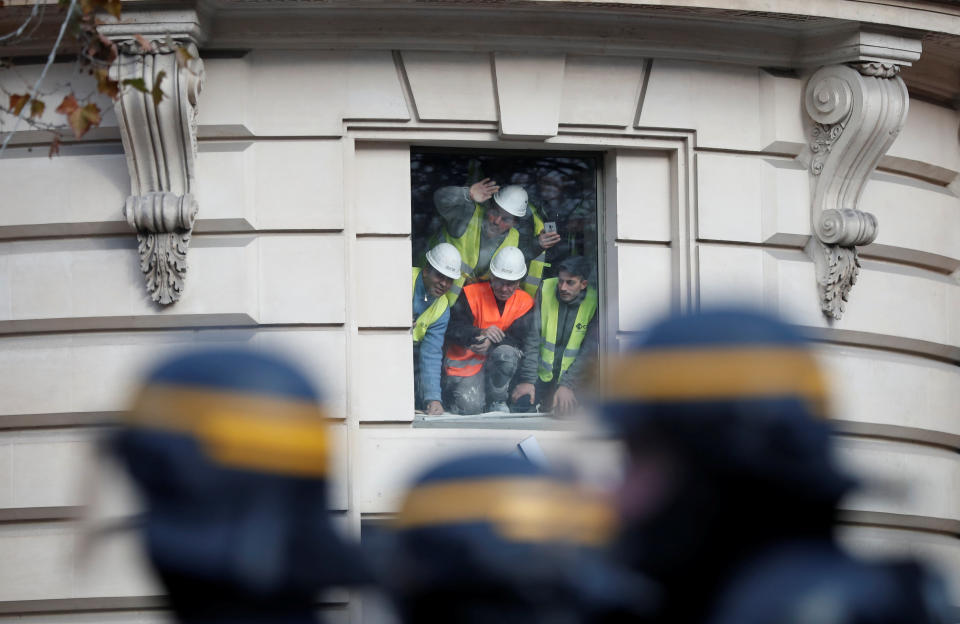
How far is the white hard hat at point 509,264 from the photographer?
9.83 m

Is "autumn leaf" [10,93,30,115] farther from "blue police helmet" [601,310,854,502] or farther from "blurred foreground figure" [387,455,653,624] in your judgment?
"blue police helmet" [601,310,854,502]

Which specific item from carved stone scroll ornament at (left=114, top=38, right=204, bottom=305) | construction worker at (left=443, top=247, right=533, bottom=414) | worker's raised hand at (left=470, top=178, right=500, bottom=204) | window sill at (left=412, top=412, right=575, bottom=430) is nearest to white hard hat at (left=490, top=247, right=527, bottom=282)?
construction worker at (left=443, top=247, right=533, bottom=414)

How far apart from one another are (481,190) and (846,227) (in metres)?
2.28

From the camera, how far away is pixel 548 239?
9852 millimetres

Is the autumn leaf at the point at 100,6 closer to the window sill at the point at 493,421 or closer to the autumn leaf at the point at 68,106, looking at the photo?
the autumn leaf at the point at 68,106

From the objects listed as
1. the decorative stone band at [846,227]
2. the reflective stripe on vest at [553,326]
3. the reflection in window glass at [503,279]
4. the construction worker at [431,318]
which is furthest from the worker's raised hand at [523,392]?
the decorative stone band at [846,227]

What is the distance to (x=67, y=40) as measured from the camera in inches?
359

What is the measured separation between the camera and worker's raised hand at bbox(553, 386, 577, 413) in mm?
9766

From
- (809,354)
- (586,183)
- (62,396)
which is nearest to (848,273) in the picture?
(586,183)

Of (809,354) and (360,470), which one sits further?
(360,470)

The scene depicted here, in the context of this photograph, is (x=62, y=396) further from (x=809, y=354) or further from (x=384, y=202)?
(x=809, y=354)

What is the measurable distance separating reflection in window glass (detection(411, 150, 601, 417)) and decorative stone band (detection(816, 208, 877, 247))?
1433mm

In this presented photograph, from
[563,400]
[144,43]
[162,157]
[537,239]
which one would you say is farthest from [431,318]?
[144,43]

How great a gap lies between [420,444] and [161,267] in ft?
6.04
